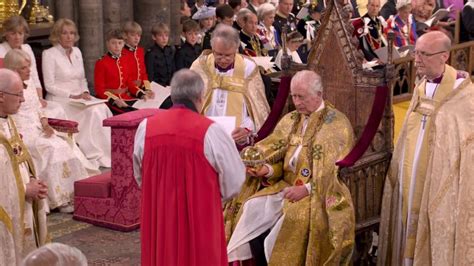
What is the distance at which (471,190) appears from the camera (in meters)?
6.22

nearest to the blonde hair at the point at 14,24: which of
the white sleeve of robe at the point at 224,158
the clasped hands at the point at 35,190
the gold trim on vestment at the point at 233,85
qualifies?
the gold trim on vestment at the point at 233,85

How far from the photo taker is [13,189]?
623 centimetres

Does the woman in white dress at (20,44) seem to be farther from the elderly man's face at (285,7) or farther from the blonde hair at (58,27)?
the elderly man's face at (285,7)

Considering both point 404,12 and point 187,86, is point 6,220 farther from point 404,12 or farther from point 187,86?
point 404,12

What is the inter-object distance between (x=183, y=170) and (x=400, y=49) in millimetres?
5994

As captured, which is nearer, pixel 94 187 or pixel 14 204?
pixel 14 204

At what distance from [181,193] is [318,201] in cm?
125

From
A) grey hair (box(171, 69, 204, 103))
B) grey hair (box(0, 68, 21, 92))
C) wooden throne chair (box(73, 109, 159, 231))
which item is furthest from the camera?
wooden throne chair (box(73, 109, 159, 231))

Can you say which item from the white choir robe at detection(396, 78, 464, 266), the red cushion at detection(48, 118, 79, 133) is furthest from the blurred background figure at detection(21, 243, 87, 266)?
the red cushion at detection(48, 118, 79, 133)

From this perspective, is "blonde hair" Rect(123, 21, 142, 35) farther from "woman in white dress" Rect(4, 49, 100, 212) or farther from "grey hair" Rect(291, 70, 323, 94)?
"grey hair" Rect(291, 70, 323, 94)

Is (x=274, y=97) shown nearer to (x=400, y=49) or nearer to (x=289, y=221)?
(x=289, y=221)

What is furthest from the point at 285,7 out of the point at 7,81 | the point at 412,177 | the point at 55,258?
the point at 55,258

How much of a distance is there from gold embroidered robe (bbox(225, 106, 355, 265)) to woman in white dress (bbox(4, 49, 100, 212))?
2.45 metres

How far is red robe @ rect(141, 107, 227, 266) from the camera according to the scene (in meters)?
5.52
